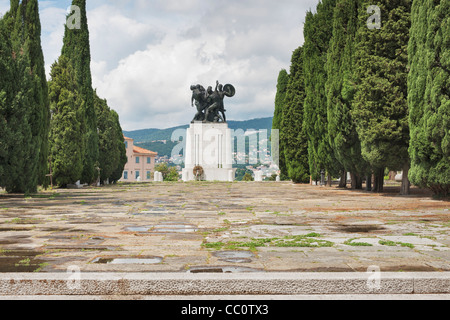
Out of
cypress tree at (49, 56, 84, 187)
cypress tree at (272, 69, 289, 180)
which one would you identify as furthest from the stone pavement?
cypress tree at (272, 69, 289, 180)

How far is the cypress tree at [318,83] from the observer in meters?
24.3

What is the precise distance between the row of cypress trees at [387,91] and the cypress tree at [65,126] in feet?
43.5

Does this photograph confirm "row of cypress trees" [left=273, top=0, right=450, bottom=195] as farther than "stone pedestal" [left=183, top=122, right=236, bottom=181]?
No

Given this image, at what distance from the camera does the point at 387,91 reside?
648 inches

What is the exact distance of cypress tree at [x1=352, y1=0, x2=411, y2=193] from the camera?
1628 cm

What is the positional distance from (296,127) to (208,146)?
1790 cm

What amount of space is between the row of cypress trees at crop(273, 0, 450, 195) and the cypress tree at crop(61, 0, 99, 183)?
44.5 ft

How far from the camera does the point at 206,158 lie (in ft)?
155

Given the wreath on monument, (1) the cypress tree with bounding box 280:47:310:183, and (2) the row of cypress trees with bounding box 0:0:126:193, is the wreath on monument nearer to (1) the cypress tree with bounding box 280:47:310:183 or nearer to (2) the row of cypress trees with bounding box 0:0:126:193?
(1) the cypress tree with bounding box 280:47:310:183

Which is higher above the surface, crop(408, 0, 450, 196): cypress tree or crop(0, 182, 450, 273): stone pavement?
crop(408, 0, 450, 196): cypress tree
